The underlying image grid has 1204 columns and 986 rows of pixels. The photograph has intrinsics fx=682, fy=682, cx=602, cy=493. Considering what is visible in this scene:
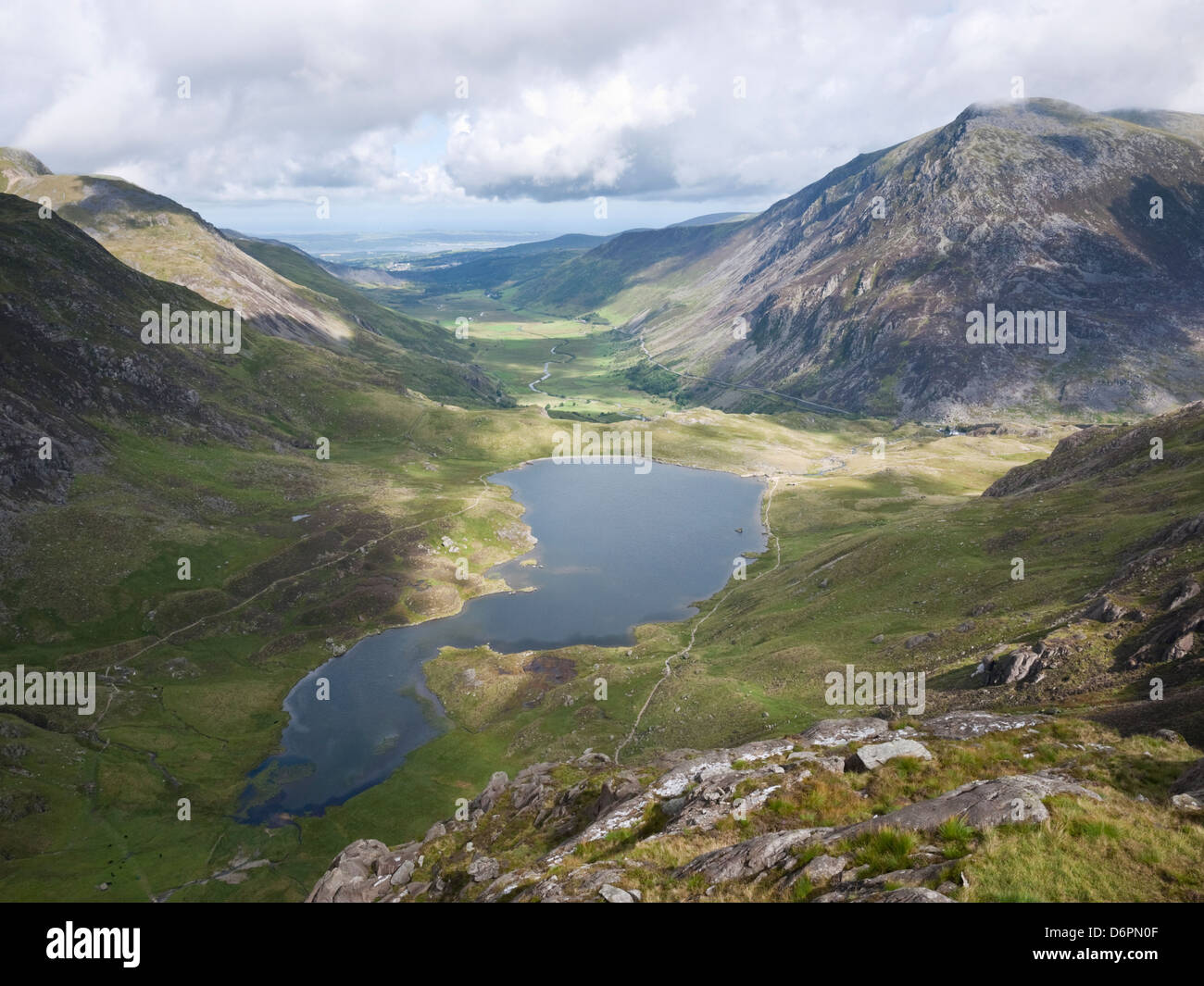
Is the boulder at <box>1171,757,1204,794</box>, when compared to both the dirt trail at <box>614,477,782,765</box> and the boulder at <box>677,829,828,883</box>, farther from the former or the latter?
the dirt trail at <box>614,477,782,765</box>

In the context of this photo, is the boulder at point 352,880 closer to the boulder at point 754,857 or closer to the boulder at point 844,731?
the boulder at point 844,731

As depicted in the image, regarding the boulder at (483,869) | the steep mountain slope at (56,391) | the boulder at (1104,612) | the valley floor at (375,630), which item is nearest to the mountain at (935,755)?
the boulder at (483,869)

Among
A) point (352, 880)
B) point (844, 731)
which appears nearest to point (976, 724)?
point (844, 731)

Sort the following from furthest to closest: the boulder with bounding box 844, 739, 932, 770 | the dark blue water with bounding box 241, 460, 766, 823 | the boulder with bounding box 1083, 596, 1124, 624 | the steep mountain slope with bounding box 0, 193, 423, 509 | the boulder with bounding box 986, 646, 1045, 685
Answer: the steep mountain slope with bounding box 0, 193, 423, 509, the dark blue water with bounding box 241, 460, 766, 823, the boulder with bounding box 1083, 596, 1124, 624, the boulder with bounding box 986, 646, 1045, 685, the boulder with bounding box 844, 739, 932, 770

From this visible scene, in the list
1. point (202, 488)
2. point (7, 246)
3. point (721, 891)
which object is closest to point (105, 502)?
point (202, 488)

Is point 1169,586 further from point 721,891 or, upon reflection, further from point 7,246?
point 7,246

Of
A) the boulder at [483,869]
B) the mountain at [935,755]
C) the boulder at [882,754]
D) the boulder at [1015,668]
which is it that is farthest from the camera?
the boulder at [1015,668]

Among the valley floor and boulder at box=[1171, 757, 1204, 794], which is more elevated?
boulder at box=[1171, 757, 1204, 794]

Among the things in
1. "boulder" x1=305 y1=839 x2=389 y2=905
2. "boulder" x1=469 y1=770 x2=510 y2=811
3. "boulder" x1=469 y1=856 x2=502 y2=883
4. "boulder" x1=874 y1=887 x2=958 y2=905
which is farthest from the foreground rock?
"boulder" x1=469 y1=770 x2=510 y2=811

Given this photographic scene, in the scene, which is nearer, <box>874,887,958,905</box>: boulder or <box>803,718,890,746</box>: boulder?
<box>874,887,958,905</box>: boulder

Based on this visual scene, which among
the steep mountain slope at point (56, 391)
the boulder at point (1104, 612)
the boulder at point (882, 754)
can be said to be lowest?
the boulder at point (882, 754)

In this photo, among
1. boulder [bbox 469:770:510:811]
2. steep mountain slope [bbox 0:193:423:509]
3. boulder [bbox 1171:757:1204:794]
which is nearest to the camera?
boulder [bbox 1171:757:1204:794]
